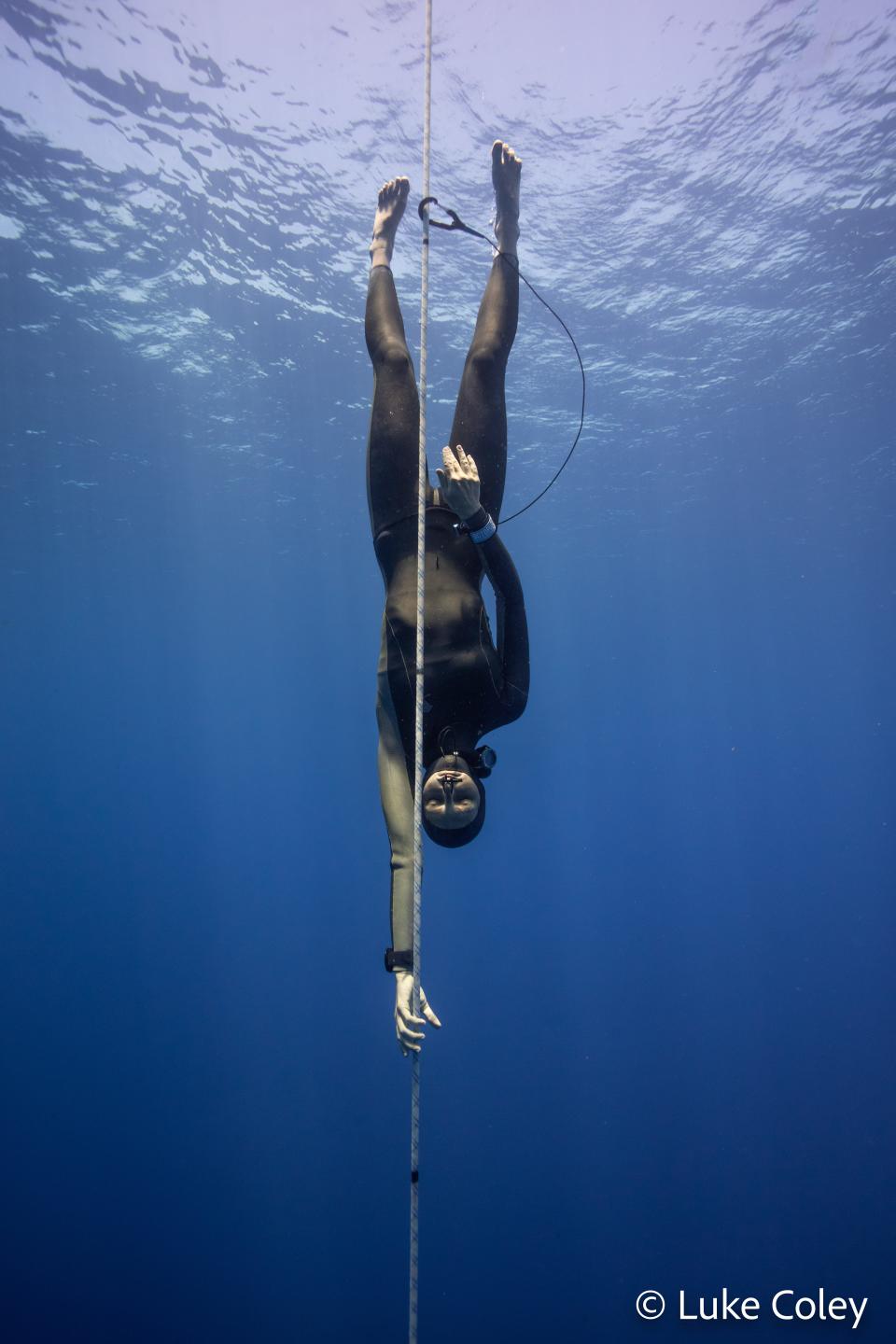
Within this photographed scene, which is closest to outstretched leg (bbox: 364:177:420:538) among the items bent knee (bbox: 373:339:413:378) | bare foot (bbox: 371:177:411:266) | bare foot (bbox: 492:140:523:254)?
bent knee (bbox: 373:339:413:378)

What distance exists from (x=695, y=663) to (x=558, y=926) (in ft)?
71.3

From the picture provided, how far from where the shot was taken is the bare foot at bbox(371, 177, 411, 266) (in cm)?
557

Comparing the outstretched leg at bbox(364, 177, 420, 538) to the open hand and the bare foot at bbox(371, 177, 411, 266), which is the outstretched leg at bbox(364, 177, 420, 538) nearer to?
the bare foot at bbox(371, 177, 411, 266)

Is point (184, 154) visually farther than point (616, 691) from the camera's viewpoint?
No

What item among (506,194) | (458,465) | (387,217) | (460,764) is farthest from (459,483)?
(387,217)

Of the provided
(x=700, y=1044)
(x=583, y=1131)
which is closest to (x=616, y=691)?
(x=700, y=1044)

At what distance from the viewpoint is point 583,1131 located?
18.5 meters

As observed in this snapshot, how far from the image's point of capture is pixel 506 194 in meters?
5.40

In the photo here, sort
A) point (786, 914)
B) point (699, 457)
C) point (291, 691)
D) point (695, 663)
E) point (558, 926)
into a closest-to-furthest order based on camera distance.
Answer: point (699, 457) < point (558, 926) < point (786, 914) < point (695, 663) < point (291, 691)

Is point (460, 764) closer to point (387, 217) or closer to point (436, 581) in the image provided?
point (436, 581)

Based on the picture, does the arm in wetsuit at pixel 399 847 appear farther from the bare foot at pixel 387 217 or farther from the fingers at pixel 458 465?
the bare foot at pixel 387 217

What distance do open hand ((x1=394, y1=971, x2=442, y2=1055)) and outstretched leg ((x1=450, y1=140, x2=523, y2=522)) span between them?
298cm

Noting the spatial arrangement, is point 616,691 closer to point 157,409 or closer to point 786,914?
point 786,914

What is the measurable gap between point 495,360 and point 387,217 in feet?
5.27
